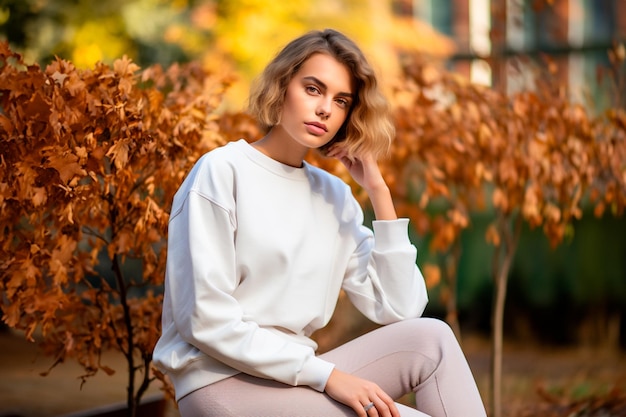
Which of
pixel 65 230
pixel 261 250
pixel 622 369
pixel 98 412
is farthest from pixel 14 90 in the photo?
pixel 622 369

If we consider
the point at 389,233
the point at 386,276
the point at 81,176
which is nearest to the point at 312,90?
the point at 389,233

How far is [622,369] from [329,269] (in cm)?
487

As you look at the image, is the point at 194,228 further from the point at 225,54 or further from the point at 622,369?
the point at 225,54

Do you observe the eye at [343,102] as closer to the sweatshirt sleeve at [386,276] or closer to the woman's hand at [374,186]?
the woman's hand at [374,186]

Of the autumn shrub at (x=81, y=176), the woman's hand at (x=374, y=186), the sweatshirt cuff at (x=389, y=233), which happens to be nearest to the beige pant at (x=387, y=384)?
the sweatshirt cuff at (x=389, y=233)

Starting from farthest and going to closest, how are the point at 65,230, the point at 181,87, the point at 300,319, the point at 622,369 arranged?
the point at 622,369 < the point at 181,87 < the point at 65,230 < the point at 300,319

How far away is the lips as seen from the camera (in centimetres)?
254

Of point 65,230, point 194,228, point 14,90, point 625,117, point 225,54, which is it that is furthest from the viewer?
point 225,54

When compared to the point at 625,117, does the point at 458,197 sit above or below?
below

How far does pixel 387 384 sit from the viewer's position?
2.54 meters

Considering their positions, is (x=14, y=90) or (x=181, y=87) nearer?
(x=14, y=90)

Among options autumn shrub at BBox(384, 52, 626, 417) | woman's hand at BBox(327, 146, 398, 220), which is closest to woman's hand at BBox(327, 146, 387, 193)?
woman's hand at BBox(327, 146, 398, 220)

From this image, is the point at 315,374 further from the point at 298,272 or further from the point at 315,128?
the point at 315,128

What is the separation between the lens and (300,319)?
250 centimetres
